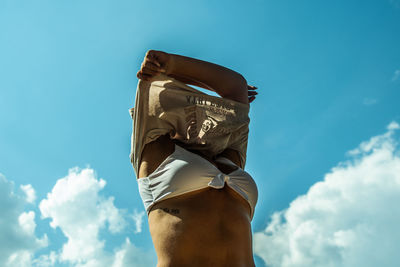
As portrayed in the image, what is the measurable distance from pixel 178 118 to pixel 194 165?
45cm

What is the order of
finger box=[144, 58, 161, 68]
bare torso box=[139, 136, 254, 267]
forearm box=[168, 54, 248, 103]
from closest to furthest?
bare torso box=[139, 136, 254, 267] < finger box=[144, 58, 161, 68] < forearm box=[168, 54, 248, 103]

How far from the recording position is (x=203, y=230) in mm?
2230

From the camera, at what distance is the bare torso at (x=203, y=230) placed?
7.11 feet

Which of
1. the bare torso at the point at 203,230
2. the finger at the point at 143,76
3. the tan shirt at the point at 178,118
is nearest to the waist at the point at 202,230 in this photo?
the bare torso at the point at 203,230

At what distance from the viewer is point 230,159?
3000 mm

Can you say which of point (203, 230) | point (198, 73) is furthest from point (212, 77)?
point (203, 230)

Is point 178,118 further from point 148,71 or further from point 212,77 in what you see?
point 212,77

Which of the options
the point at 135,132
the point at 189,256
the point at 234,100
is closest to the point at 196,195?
the point at 189,256

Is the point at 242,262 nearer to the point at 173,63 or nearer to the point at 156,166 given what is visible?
the point at 156,166

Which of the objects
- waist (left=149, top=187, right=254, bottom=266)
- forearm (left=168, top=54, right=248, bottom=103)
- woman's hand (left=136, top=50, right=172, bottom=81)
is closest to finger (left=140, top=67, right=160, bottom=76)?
woman's hand (left=136, top=50, right=172, bottom=81)

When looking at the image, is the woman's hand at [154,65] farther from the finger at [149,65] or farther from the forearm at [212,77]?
the forearm at [212,77]

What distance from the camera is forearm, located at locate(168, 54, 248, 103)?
2.84 meters

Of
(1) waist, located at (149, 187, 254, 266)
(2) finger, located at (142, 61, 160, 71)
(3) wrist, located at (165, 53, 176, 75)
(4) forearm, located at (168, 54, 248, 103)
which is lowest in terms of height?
(1) waist, located at (149, 187, 254, 266)

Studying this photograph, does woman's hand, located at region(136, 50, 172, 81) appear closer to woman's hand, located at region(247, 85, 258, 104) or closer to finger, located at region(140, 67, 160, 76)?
finger, located at region(140, 67, 160, 76)
